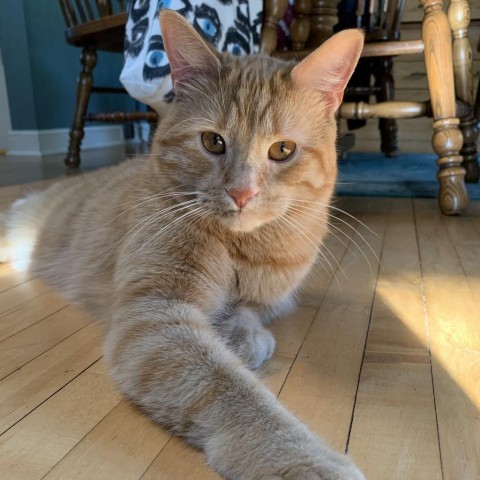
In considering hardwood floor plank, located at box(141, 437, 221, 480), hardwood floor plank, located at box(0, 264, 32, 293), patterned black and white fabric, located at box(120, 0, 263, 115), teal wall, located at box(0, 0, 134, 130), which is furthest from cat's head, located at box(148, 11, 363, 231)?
teal wall, located at box(0, 0, 134, 130)

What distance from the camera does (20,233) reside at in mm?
1840

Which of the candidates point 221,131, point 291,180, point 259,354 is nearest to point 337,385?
point 259,354

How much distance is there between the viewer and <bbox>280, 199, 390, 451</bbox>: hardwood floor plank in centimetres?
84

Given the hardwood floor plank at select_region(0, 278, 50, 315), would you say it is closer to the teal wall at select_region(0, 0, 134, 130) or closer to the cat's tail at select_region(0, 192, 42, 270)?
the cat's tail at select_region(0, 192, 42, 270)

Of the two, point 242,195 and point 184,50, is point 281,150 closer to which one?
point 242,195

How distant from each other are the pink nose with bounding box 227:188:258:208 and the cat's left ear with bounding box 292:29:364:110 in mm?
335

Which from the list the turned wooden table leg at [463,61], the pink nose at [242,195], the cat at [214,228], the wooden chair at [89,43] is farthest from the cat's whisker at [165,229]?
the wooden chair at [89,43]

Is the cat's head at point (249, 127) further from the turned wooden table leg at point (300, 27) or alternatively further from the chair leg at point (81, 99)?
the chair leg at point (81, 99)

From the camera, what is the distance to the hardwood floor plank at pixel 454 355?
2.48 ft

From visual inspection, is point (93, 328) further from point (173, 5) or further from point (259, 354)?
point (173, 5)

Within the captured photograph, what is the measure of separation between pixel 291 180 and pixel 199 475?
2.11ft

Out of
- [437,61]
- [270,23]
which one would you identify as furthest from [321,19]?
[437,61]

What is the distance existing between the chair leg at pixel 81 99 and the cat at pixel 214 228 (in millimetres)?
2565

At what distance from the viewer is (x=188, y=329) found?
3.01 ft
